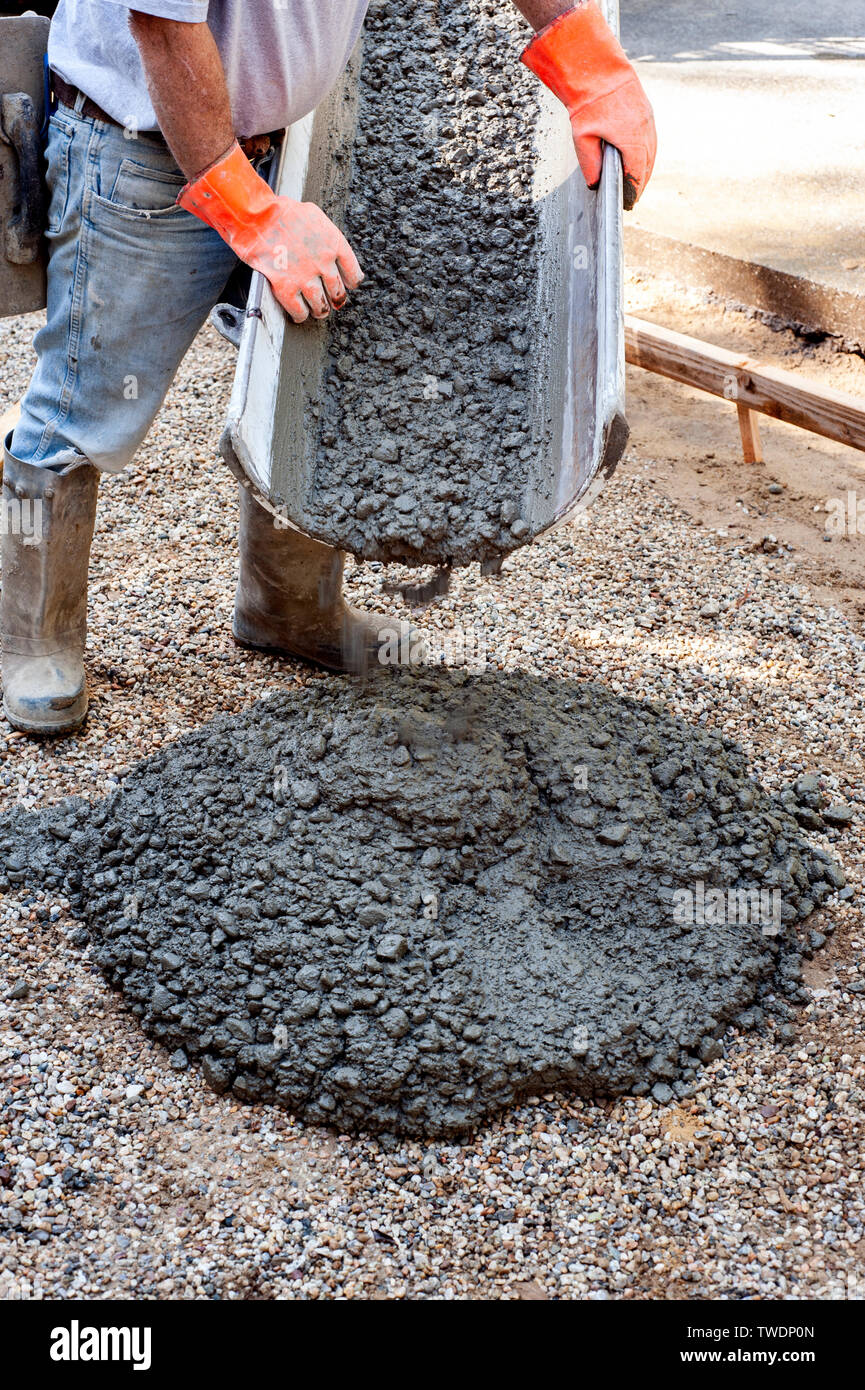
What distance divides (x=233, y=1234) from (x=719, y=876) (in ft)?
3.69

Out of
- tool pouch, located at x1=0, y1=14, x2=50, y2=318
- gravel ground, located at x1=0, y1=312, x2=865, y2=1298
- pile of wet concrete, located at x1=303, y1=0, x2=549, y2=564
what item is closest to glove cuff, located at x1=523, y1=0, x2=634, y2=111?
pile of wet concrete, located at x1=303, y1=0, x2=549, y2=564

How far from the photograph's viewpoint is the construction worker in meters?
2.24

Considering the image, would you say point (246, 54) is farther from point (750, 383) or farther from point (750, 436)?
point (750, 436)

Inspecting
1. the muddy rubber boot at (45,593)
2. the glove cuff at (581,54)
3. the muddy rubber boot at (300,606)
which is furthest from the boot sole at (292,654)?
the glove cuff at (581,54)

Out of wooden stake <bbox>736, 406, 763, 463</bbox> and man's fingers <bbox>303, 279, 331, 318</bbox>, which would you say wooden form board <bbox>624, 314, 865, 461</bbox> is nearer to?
wooden stake <bbox>736, 406, 763, 463</bbox>

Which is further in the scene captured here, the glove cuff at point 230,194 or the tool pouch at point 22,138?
the tool pouch at point 22,138

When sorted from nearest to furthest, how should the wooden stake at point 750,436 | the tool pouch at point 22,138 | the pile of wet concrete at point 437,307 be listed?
the pile of wet concrete at point 437,307 → the tool pouch at point 22,138 → the wooden stake at point 750,436

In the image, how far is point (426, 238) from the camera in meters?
2.77

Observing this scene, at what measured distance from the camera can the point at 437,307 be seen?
2.68 meters

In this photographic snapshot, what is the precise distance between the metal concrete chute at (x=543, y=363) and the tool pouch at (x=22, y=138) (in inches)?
20.8

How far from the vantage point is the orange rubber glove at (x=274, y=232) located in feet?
7.34

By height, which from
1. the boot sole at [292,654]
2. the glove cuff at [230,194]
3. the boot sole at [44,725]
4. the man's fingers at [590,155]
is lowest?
the boot sole at [44,725]

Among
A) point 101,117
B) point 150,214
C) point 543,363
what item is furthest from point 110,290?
point 543,363

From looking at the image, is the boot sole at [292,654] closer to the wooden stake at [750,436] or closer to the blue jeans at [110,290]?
the blue jeans at [110,290]
